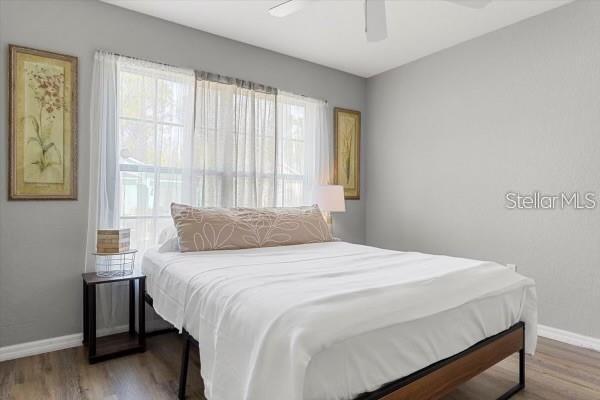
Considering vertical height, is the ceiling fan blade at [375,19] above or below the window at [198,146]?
above

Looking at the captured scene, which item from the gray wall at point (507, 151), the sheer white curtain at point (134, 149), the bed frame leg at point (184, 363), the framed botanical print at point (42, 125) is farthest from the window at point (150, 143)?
the gray wall at point (507, 151)

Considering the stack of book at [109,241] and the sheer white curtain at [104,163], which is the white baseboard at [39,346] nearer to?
the sheer white curtain at [104,163]

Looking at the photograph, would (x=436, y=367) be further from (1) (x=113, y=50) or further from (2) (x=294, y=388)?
(1) (x=113, y=50)

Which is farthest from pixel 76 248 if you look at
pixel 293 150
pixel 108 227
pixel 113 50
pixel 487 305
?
pixel 487 305

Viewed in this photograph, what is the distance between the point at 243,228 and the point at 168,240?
22.2 inches

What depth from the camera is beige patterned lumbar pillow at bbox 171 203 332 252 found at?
105 inches

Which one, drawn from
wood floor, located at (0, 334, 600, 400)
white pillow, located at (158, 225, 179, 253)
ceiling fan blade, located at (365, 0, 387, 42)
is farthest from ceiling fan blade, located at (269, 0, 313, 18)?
wood floor, located at (0, 334, 600, 400)

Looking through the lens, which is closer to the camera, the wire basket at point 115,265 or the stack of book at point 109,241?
the stack of book at point 109,241

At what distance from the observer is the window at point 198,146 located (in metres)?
2.96

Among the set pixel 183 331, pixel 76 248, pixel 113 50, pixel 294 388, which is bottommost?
pixel 183 331

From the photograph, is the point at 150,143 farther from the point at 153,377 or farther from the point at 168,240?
the point at 153,377

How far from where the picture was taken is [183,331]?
197cm

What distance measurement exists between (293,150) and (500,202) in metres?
2.06

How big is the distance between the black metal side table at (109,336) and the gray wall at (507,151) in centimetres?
278
